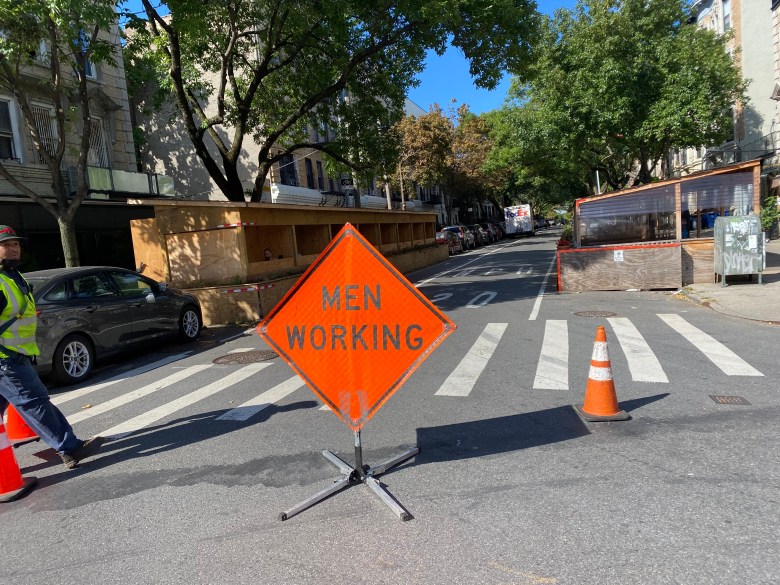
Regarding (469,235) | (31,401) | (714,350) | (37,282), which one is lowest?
(714,350)

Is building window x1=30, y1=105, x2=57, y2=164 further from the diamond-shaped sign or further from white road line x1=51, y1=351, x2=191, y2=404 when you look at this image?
the diamond-shaped sign

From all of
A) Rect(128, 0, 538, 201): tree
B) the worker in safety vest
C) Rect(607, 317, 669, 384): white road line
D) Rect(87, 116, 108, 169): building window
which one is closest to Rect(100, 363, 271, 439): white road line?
the worker in safety vest

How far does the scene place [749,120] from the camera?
26.3 meters

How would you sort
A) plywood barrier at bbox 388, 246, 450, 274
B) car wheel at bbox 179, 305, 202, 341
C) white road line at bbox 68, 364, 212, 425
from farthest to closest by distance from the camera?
1. plywood barrier at bbox 388, 246, 450, 274
2. car wheel at bbox 179, 305, 202, 341
3. white road line at bbox 68, 364, 212, 425

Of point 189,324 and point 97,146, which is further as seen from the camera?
point 97,146

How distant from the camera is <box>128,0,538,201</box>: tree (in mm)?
12344

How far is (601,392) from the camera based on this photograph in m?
4.85

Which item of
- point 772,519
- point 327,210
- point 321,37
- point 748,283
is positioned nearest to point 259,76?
point 321,37

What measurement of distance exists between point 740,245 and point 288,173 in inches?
926

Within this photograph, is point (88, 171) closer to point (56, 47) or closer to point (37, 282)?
point (56, 47)

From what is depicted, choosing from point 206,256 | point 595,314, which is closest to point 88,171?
point 206,256

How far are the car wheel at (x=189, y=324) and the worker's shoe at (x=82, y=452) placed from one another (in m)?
5.20

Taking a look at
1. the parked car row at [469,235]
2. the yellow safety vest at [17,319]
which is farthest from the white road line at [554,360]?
A: the parked car row at [469,235]

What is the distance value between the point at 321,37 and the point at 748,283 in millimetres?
12479
